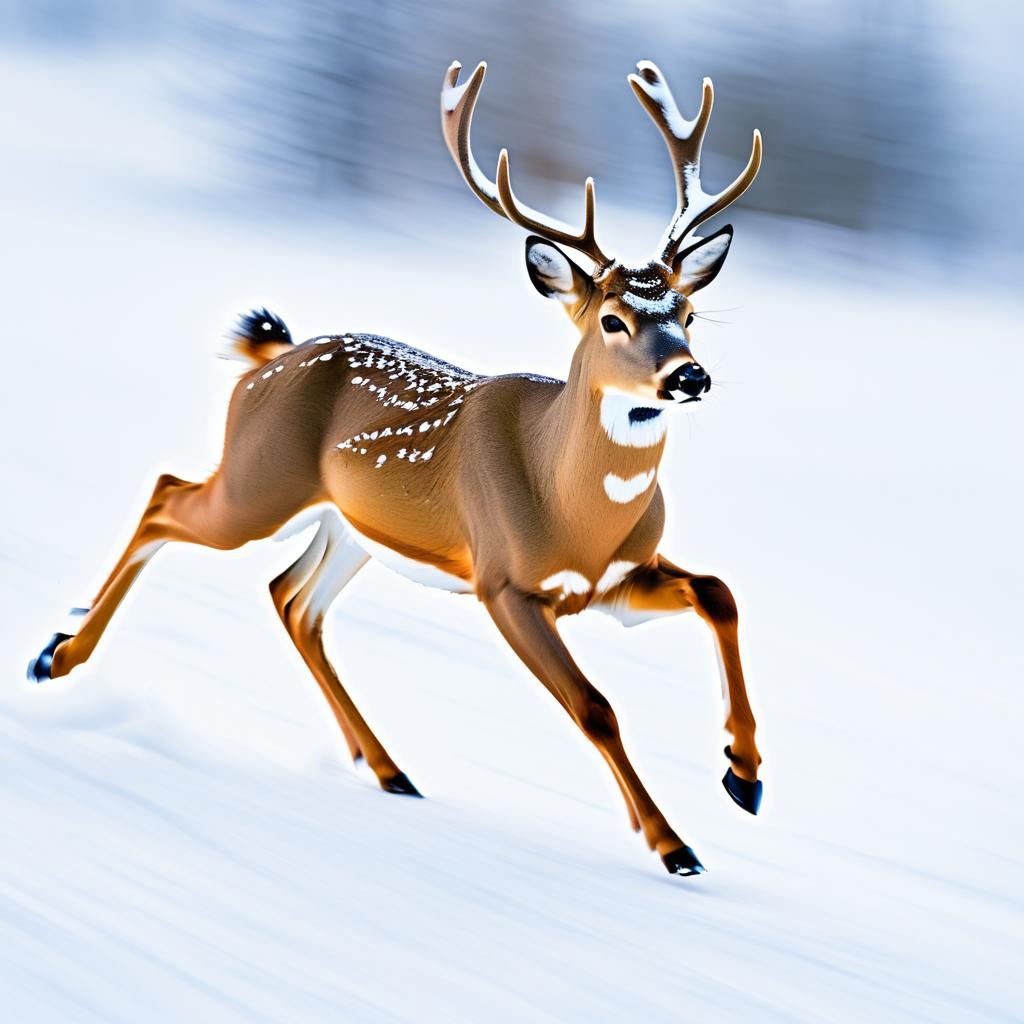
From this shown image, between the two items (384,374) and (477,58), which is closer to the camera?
(384,374)

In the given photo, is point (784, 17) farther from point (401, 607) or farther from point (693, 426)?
point (401, 607)

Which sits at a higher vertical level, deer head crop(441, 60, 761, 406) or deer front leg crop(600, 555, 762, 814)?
deer head crop(441, 60, 761, 406)

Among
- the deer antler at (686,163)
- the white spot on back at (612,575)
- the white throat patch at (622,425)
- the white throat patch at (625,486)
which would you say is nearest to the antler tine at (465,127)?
the deer antler at (686,163)

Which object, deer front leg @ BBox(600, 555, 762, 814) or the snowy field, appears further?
deer front leg @ BBox(600, 555, 762, 814)

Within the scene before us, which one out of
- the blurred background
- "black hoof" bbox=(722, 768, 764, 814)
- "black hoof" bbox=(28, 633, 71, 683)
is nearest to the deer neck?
"black hoof" bbox=(722, 768, 764, 814)

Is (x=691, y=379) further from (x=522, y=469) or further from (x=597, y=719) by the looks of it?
(x=597, y=719)

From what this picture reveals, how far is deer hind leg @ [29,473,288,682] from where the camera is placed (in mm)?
4629

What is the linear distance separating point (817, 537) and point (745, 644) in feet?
5.33

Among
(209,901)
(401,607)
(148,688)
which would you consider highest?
(209,901)

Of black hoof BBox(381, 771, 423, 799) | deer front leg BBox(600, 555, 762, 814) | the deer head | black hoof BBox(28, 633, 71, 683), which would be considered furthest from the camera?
black hoof BBox(28, 633, 71, 683)

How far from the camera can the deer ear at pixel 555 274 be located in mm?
3736

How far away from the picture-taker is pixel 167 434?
8891 millimetres

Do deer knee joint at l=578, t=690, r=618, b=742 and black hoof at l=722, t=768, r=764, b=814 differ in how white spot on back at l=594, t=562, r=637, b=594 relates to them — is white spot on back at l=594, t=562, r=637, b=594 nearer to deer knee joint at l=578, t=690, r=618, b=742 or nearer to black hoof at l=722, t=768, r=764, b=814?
deer knee joint at l=578, t=690, r=618, b=742

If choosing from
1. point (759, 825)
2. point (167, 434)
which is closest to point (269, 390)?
point (759, 825)
